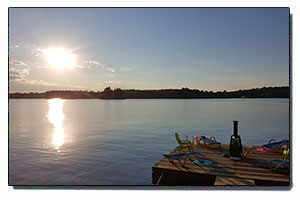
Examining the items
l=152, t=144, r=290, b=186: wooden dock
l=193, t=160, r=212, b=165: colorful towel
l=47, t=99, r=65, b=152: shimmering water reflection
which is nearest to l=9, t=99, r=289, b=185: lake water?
l=47, t=99, r=65, b=152: shimmering water reflection

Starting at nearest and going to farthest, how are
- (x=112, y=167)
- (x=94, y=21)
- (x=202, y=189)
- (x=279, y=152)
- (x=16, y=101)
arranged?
(x=202, y=189), (x=16, y=101), (x=94, y=21), (x=279, y=152), (x=112, y=167)

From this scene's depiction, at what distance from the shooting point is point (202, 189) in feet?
13.1

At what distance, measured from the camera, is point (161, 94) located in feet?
22.2

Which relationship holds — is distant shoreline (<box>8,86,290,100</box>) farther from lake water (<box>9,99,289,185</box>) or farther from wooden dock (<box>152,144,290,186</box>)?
wooden dock (<box>152,144,290,186</box>)

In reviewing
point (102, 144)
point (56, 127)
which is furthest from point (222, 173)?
point (56, 127)

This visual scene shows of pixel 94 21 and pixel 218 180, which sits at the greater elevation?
pixel 94 21

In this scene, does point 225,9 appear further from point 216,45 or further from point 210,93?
point 210,93

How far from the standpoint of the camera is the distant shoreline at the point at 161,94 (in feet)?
15.4

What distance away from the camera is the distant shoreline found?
471 cm

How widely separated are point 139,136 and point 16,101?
26.7 feet

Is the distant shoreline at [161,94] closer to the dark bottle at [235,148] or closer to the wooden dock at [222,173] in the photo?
the dark bottle at [235,148]

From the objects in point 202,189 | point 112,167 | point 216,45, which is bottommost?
point 112,167

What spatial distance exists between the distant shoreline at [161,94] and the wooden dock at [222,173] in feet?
5.28
